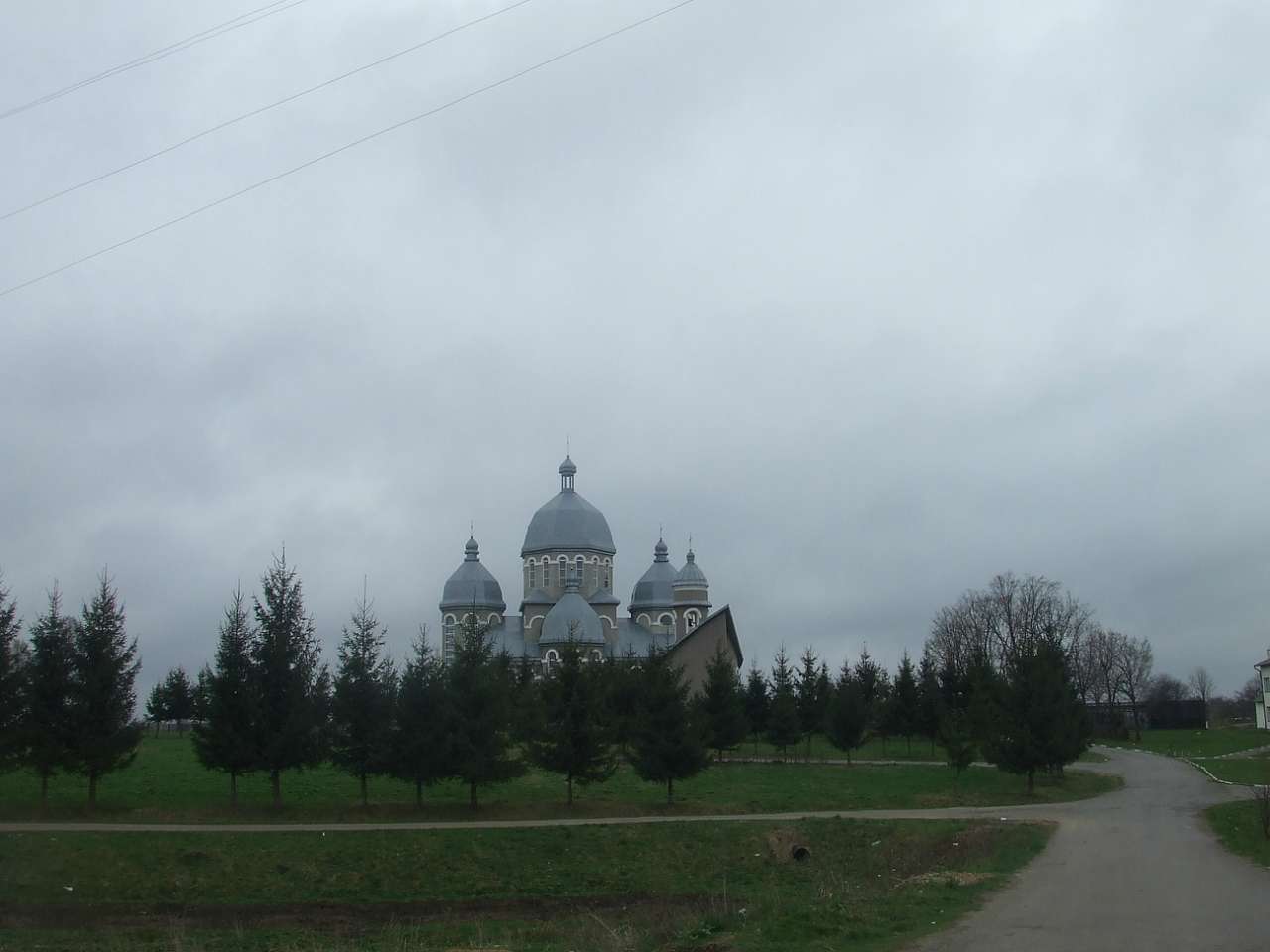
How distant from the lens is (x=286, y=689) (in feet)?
108

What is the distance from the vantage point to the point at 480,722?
32969 millimetres

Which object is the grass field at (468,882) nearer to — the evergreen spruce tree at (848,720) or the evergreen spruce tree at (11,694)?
the evergreen spruce tree at (11,694)

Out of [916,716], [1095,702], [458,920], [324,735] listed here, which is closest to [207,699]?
[324,735]

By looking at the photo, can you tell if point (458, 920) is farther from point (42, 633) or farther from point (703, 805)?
point (42, 633)

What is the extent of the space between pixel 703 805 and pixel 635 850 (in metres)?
6.47

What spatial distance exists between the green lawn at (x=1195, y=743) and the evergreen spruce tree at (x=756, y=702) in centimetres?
2070

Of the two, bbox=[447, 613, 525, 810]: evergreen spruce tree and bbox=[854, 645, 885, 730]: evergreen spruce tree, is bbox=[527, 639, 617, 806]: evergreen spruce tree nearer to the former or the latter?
bbox=[447, 613, 525, 810]: evergreen spruce tree

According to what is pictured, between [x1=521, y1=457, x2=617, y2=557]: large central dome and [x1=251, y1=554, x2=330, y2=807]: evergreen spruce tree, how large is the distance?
47.0 m

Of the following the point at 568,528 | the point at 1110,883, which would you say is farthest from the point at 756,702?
the point at 1110,883

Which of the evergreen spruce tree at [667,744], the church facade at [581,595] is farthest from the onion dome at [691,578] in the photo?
the evergreen spruce tree at [667,744]

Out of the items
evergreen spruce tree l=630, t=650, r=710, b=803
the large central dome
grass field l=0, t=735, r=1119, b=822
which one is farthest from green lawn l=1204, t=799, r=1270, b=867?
the large central dome

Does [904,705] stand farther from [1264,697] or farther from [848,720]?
[1264,697]

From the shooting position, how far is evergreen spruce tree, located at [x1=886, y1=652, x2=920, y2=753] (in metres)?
55.1

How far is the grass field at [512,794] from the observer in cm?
3125
